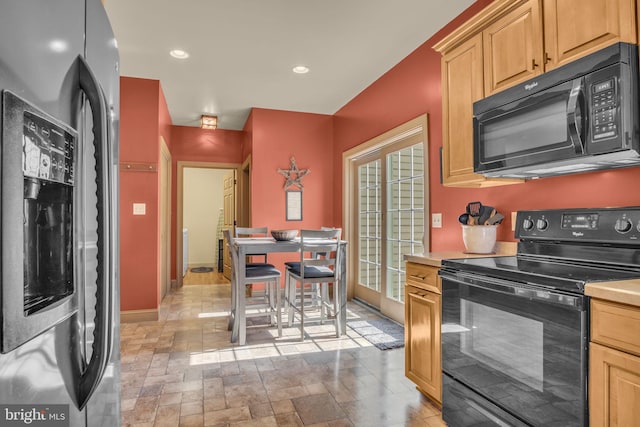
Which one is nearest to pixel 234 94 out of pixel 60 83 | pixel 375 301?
pixel 375 301

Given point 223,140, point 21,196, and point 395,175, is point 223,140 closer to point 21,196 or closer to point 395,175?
point 395,175

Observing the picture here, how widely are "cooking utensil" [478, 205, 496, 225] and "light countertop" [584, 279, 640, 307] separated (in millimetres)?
1100

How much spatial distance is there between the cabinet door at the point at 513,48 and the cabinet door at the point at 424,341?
50.8 inches

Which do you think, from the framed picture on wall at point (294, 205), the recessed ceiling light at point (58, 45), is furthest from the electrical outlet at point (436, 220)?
the recessed ceiling light at point (58, 45)

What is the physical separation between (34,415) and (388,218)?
155 inches

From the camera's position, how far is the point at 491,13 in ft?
6.97

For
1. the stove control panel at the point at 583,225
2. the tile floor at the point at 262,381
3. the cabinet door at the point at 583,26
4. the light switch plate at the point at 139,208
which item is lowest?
the tile floor at the point at 262,381

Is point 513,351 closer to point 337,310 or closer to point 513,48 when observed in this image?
point 513,48

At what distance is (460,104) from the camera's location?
2.43 metres

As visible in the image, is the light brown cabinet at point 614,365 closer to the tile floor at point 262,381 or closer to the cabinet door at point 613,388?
the cabinet door at point 613,388

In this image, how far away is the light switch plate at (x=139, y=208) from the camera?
416 cm

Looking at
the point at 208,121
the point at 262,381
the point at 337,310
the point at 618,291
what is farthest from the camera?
the point at 208,121

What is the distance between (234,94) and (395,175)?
93.1 inches

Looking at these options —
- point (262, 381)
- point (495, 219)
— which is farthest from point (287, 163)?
point (495, 219)
